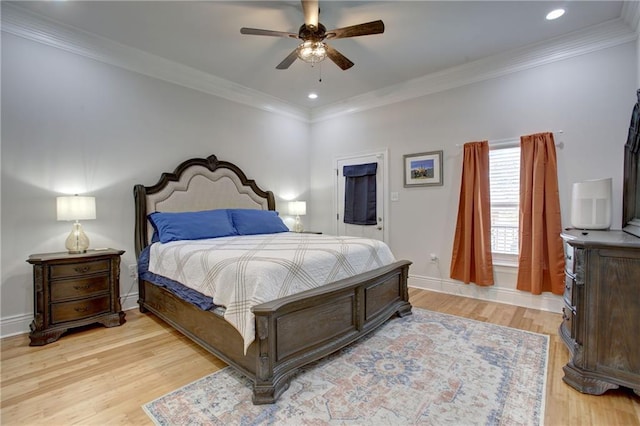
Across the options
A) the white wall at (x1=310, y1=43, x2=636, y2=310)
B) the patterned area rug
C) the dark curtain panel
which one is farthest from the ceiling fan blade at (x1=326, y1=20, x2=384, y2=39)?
the patterned area rug

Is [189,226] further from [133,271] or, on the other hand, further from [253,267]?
[253,267]

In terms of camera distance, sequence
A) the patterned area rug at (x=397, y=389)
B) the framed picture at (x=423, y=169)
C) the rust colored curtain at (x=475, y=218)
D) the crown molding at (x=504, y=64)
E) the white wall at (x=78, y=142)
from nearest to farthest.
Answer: the patterned area rug at (x=397, y=389) → the white wall at (x=78, y=142) → the crown molding at (x=504, y=64) → the rust colored curtain at (x=475, y=218) → the framed picture at (x=423, y=169)

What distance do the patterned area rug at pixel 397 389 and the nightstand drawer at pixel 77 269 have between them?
5.45ft

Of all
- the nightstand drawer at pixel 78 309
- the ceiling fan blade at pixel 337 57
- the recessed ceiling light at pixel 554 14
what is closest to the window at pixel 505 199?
the recessed ceiling light at pixel 554 14

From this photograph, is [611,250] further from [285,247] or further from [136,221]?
[136,221]

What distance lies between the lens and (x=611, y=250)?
1840 mm

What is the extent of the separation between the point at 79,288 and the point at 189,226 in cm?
110

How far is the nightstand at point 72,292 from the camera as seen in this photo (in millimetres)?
2574

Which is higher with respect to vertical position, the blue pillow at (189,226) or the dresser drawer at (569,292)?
the blue pillow at (189,226)

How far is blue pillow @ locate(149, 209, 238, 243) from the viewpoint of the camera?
127 inches

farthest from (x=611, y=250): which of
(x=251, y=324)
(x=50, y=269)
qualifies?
(x=50, y=269)

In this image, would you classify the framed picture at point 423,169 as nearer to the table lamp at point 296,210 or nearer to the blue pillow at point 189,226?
the table lamp at point 296,210

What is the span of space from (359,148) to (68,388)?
14.3 feet

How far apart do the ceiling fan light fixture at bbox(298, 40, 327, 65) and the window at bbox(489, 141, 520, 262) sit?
94.3 inches
